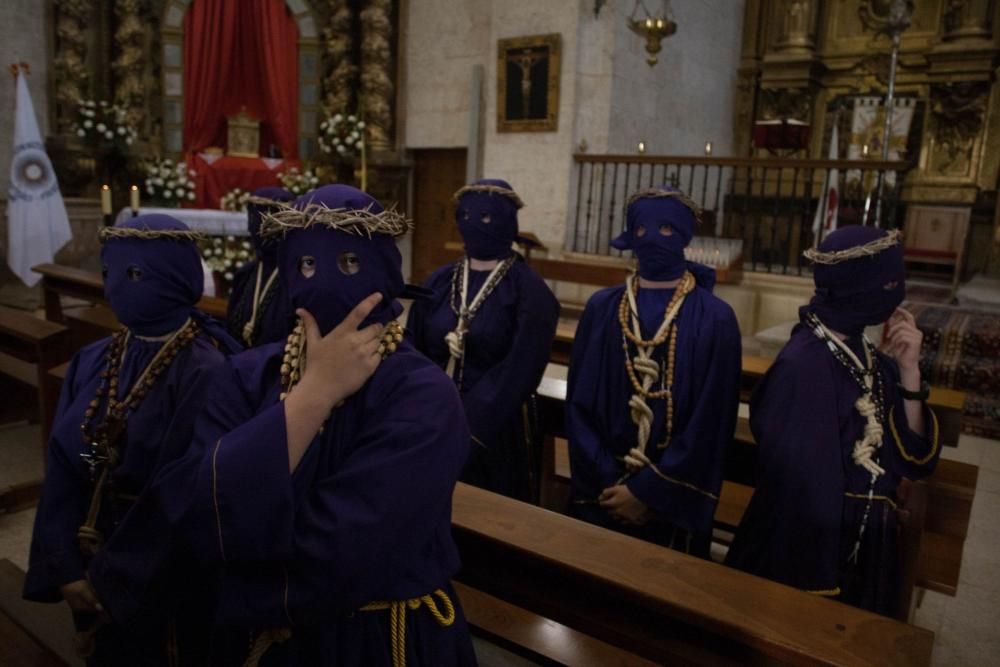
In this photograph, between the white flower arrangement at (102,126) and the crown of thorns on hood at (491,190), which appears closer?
the crown of thorns on hood at (491,190)

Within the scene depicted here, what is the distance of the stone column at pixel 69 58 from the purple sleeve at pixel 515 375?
914 cm

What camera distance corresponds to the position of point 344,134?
10.7 metres

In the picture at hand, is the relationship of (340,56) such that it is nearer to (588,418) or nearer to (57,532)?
(588,418)

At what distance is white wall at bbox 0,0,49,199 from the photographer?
9.21m

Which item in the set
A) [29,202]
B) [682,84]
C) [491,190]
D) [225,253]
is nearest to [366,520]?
[491,190]

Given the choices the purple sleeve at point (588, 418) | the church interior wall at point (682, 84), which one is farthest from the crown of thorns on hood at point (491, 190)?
the church interior wall at point (682, 84)

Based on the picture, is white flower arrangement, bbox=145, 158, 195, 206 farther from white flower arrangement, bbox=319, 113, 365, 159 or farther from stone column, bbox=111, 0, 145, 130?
white flower arrangement, bbox=319, 113, 365, 159

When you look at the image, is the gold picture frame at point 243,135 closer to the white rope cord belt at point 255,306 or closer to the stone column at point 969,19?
the white rope cord belt at point 255,306

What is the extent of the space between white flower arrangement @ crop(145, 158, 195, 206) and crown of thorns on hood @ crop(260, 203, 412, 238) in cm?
954

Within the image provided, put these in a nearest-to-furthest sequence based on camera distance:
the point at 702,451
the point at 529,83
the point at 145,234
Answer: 1. the point at 145,234
2. the point at 702,451
3. the point at 529,83

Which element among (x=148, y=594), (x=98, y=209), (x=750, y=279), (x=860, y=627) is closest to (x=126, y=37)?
(x=98, y=209)

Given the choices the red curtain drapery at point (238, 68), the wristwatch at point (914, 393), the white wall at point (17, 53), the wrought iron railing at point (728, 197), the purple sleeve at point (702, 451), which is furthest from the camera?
the red curtain drapery at point (238, 68)

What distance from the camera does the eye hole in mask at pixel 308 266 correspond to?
1346 millimetres

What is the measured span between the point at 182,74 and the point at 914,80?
10.3 m
